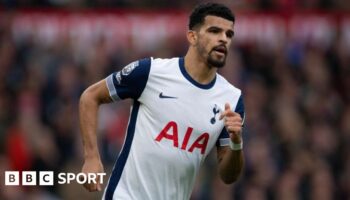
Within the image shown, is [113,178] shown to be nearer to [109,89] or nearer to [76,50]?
[109,89]

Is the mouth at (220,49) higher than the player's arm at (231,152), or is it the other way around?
the mouth at (220,49)

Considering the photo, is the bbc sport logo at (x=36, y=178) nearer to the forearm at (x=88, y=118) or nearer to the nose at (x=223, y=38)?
the forearm at (x=88, y=118)

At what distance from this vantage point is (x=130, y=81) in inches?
383

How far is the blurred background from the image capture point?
1493 cm

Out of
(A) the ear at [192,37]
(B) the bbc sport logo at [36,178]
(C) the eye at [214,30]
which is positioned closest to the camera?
(C) the eye at [214,30]

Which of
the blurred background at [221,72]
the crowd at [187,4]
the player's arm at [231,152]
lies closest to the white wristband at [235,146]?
the player's arm at [231,152]

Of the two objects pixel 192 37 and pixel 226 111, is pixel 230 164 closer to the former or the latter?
pixel 226 111

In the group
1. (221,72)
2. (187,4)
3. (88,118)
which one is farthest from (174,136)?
(187,4)

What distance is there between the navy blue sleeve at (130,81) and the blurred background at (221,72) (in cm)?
472

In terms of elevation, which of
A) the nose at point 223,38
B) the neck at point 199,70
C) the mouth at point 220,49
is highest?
the nose at point 223,38

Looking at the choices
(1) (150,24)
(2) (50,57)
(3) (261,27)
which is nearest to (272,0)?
(3) (261,27)

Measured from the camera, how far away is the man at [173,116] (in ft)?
31.6

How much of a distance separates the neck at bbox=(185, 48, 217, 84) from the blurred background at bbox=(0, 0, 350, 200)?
4758mm

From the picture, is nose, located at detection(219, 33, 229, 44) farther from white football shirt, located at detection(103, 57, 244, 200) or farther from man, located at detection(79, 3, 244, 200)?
white football shirt, located at detection(103, 57, 244, 200)
